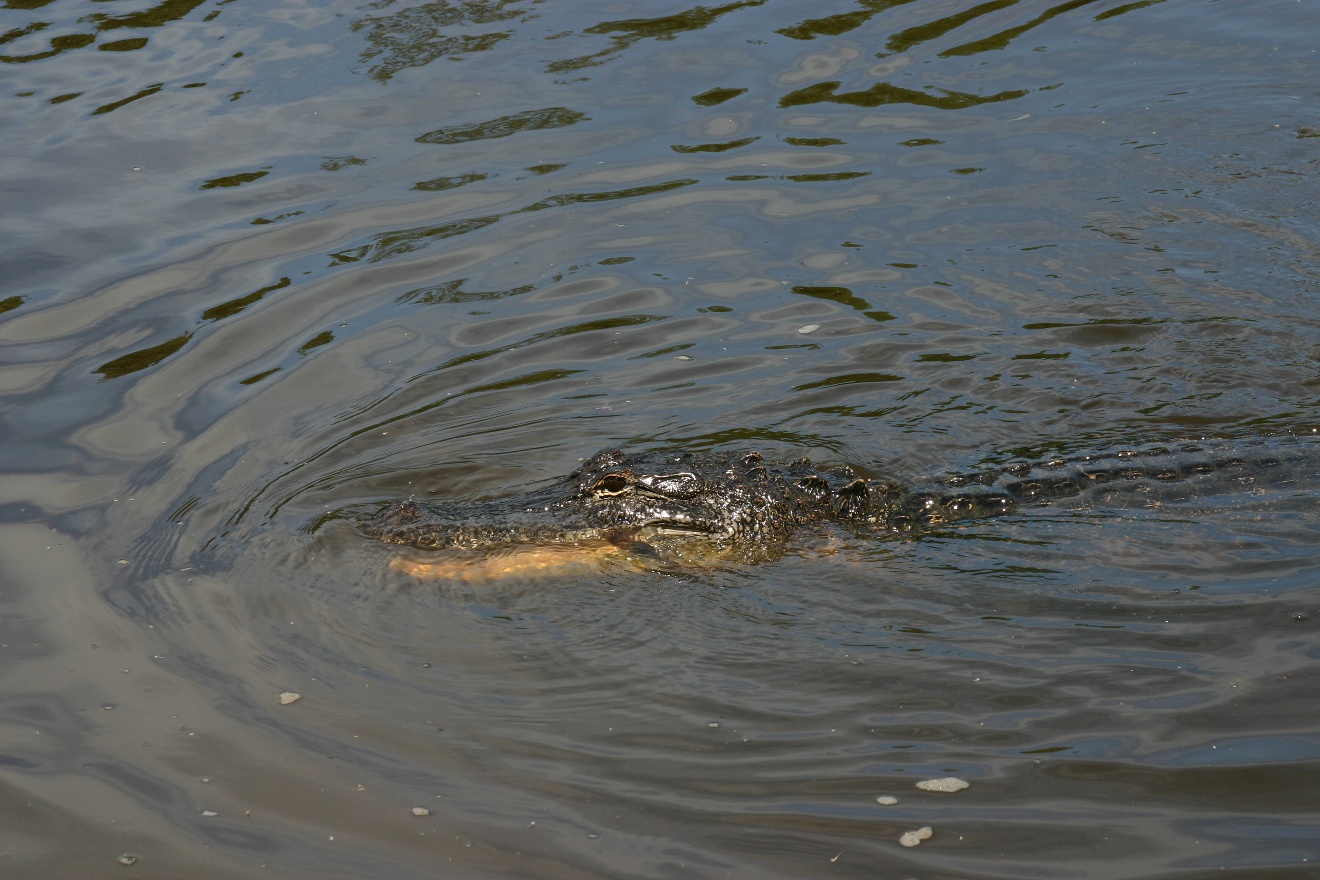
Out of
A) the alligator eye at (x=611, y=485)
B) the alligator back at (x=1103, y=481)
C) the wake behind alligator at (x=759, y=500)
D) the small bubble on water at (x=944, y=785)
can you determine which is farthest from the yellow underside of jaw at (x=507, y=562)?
the small bubble on water at (x=944, y=785)

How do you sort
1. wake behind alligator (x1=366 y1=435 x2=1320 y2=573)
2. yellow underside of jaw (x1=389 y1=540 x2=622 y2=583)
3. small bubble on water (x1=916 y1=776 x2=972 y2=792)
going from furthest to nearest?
1. wake behind alligator (x1=366 y1=435 x2=1320 y2=573)
2. yellow underside of jaw (x1=389 y1=540 x2=622 y2=583)
3. small bubble on water (x1=916 y1=776 x2=972 y2=792)

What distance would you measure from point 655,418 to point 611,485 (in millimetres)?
971

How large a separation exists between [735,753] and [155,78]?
1001 centimetres

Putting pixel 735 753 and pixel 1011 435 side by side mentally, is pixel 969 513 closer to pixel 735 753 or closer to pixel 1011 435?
pixel 1011 435

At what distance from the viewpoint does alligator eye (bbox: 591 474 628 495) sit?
5684 mm

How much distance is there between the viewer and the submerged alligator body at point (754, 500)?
18.6ft

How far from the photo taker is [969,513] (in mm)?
5691

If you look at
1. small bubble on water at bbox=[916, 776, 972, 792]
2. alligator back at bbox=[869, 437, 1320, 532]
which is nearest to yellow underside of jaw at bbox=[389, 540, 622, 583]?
alligator back at bbox=[869, 437, 1320, 532]

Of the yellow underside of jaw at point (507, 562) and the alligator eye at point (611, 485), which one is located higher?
the alligator eye at point (611, 485)

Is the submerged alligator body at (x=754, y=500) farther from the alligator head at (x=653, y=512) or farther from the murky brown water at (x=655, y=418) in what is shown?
the murky brown water at (x=655, y=418)

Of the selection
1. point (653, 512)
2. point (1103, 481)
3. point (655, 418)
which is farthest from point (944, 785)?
point (655, 418)

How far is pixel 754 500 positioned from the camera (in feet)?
18.8

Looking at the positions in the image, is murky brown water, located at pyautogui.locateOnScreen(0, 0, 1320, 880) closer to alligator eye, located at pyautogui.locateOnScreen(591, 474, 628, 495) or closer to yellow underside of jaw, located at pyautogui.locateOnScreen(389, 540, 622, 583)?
yellow underside of jaw, located at pyautogui.locateOnScreen(389, 540, 622, 583)

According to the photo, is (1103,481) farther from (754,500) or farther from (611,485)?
(611,485)
